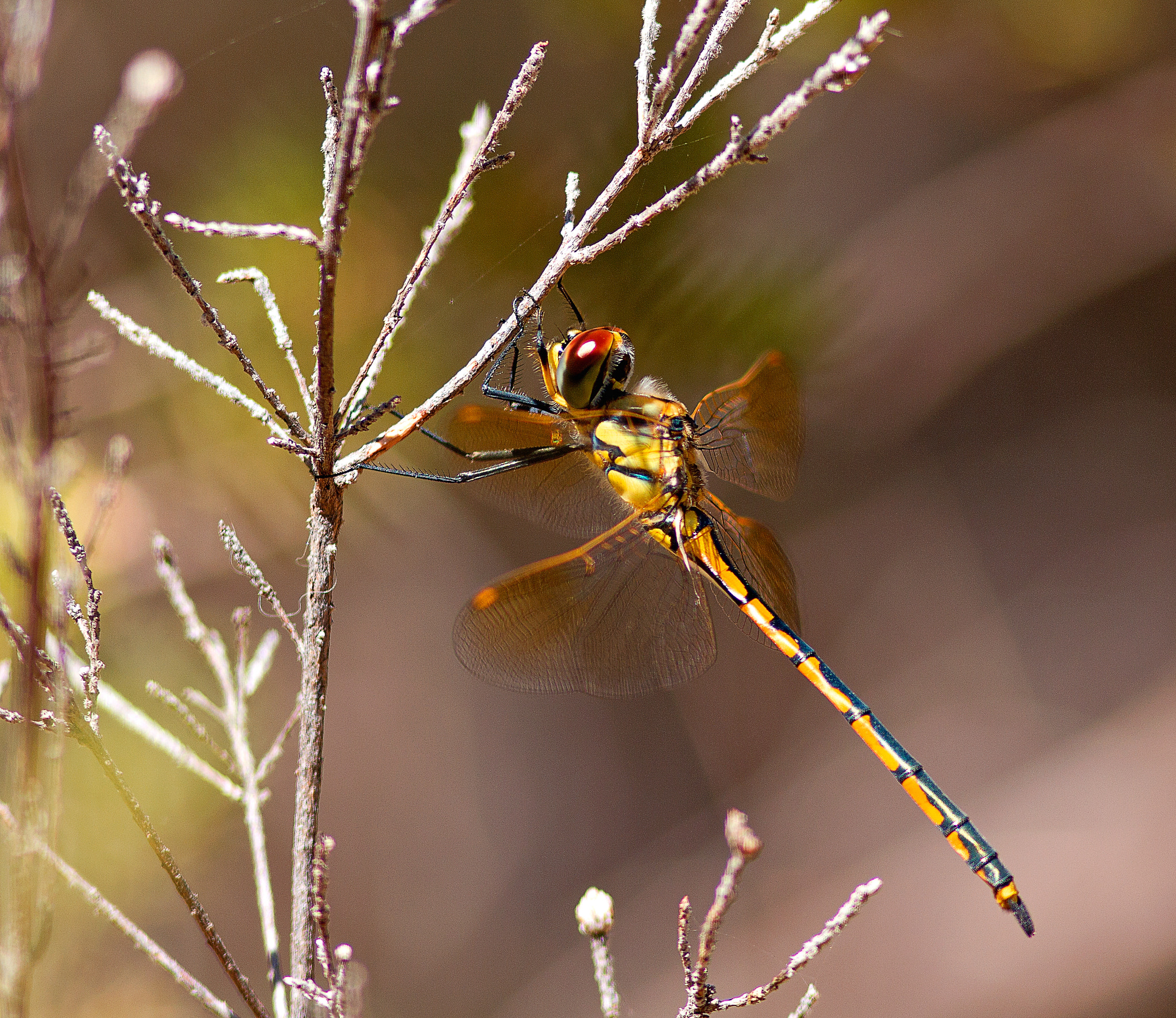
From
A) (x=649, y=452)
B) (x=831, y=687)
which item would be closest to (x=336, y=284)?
(x=649, y=452)

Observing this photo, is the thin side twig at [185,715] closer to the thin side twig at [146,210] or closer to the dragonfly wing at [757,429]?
Result: the thin side twig at [146,210]

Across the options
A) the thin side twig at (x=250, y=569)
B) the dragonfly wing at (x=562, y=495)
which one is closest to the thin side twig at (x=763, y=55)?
the thin side twig at (x=250, y=569)

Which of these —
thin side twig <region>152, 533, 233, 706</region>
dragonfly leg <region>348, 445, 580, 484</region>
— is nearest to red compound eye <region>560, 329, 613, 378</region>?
dragonfly leg <region>348, 445, 580, 484</region>

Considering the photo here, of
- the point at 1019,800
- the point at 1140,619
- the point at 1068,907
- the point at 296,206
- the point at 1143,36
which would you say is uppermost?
the point at 296,206

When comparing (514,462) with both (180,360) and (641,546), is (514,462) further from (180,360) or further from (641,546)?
(180,360)

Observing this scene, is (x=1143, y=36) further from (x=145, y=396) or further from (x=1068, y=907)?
(x=145, y=396)

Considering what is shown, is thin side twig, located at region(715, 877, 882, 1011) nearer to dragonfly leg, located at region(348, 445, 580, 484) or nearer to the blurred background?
dragonfly leg, located at region(348, 445, 580, 484)

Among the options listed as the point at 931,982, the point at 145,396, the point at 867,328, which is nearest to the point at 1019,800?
the point at 931,982

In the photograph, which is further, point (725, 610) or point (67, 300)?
point (725, 610)
